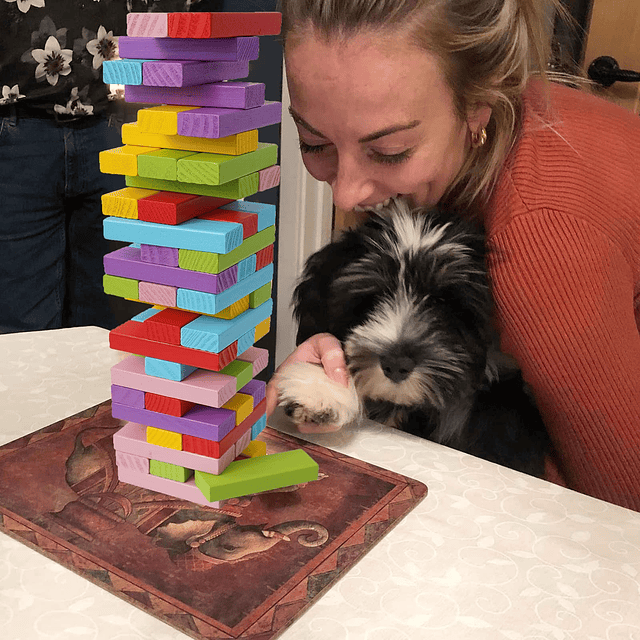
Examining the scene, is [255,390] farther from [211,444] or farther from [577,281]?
[577,281]

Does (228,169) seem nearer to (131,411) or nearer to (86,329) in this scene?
(131,411)

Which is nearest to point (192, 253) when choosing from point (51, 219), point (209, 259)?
point (209, 259)

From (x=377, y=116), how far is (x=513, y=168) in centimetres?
22

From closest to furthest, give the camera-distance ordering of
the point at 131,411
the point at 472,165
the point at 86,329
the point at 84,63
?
the point at 131,411 → the point at 472,165 → the point at 86,329 → the point at 84,63

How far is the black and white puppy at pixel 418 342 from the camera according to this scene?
0.94 m

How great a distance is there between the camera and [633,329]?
3.28 feet

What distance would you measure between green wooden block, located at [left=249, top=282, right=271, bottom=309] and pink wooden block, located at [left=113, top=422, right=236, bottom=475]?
173 mm

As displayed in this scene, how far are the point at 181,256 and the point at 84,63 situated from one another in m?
1.29

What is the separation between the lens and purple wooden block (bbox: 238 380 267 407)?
87cm

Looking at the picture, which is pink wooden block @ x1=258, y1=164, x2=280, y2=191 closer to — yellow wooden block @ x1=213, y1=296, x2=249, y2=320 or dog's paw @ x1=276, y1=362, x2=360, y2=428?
yellow wooden block @ x1=213, y1=296, x2=249, y2=320

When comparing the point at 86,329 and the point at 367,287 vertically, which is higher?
the point at 367,287

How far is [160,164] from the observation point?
0.71 metres

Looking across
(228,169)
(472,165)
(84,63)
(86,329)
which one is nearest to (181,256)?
(228,169)

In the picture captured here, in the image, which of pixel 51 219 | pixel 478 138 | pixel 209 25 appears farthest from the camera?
pixel 51 219
